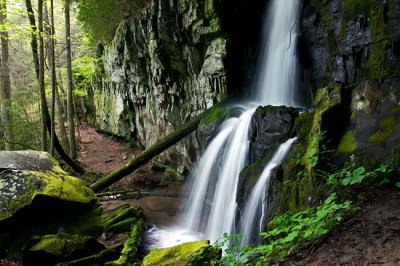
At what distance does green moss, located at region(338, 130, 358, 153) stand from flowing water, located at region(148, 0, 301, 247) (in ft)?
4.44

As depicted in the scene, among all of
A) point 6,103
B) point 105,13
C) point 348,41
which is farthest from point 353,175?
point 105,13

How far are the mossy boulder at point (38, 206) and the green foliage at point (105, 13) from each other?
788cm

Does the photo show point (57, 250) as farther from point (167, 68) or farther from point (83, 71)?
point (83, 71)

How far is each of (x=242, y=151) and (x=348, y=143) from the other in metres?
3.49

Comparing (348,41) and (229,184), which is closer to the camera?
(348,41)

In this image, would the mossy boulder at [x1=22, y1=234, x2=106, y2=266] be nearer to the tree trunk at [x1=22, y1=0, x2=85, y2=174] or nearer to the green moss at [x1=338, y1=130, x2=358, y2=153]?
the green moss at [x1=338, y1=130, x2=358, y2=153]

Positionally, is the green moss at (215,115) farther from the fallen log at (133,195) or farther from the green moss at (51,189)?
the green moss at (51,189)

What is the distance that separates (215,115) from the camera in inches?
382

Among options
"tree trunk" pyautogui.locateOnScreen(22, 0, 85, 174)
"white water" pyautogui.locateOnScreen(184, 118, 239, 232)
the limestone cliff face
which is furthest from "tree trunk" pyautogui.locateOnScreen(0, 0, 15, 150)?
"white water" pyautogui.locateOnScreen(184, 118, 239, 232)

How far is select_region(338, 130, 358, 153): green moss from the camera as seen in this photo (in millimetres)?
4658

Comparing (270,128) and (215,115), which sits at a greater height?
(215,115)

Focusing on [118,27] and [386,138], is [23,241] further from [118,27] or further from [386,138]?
[118,27]

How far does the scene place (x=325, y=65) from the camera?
28.9 feet

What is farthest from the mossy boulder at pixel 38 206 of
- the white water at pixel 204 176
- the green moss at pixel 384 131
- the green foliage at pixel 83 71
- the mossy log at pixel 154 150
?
the green foliage at pixel 83 71
